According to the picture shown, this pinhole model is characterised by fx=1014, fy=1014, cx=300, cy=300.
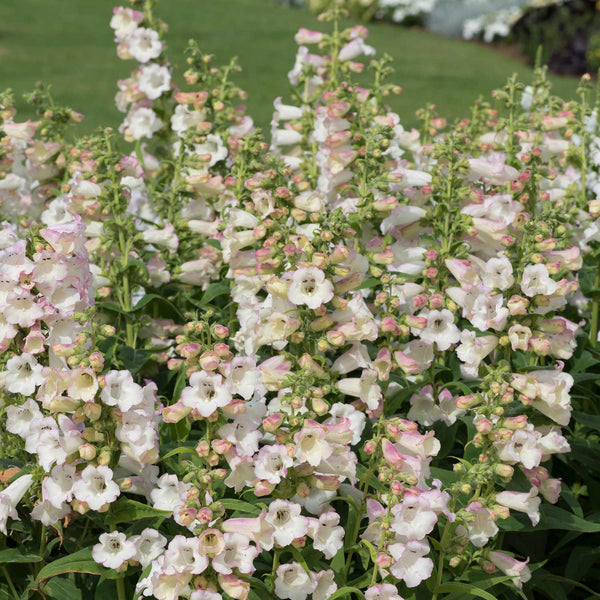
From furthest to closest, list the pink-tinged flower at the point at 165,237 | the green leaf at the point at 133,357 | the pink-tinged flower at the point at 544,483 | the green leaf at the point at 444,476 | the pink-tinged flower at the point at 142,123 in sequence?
the pink-tinged flower at the point at 142,123 → the pink-tinged flower at the point at 165,237 → the green leaf at the point at 133,357 → the green leaf at the point at 444,476 → the pink-tinged flower at the point at 544,483

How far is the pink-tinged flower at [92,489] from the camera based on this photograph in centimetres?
288

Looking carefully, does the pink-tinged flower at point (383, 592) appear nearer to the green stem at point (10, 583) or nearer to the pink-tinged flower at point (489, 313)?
the pink-tinged flower at point (489, 313)

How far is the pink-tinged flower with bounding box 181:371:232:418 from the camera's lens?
2.87 meters

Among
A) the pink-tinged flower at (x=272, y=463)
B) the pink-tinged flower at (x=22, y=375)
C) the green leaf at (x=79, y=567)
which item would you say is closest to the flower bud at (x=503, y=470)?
the pink-tinged flower at (x=272, y=463)

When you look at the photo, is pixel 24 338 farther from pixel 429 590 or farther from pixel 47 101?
pixel 47 101

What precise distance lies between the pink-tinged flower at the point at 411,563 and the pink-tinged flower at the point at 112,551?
768 mm

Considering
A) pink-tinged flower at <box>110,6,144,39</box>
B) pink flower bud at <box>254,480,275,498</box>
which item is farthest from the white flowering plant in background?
pink-tinged flower at <box>110,6,144,39</box>

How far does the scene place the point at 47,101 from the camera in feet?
16.4

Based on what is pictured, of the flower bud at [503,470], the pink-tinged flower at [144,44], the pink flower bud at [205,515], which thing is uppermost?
the pink-tinged flower at [144,44]

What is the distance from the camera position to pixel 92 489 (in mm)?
2926

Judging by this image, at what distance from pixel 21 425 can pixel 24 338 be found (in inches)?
10.9

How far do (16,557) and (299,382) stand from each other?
1.10 meters

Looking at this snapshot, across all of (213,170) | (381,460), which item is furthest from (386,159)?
(381,460)

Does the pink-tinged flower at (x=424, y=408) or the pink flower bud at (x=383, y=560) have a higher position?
the pink flower bud at (x=383, y=560)
